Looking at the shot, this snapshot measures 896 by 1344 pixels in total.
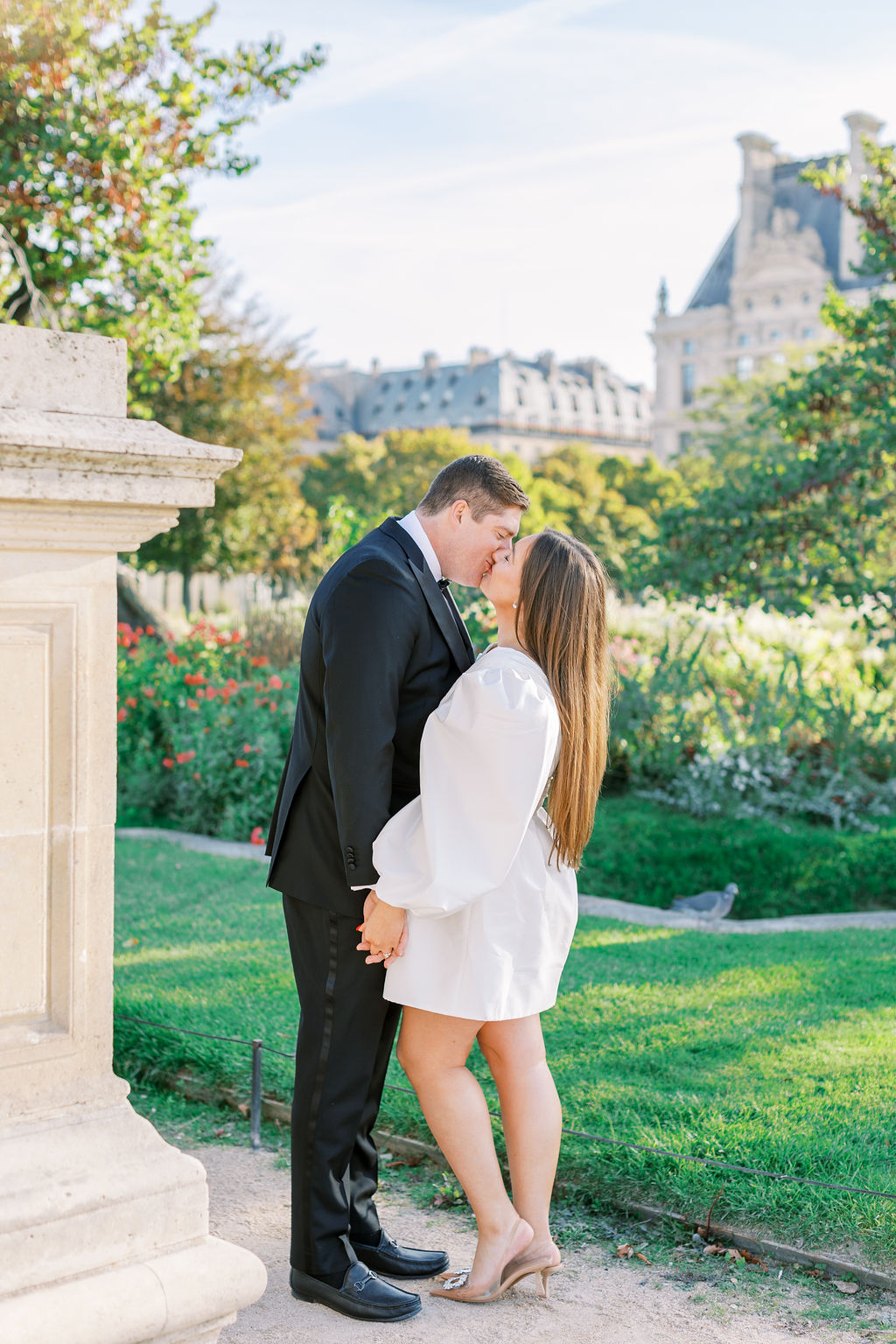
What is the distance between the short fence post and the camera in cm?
383

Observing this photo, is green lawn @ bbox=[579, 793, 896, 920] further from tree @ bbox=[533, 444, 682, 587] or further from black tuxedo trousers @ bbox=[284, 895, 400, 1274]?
tree @ bbox=[533, 444, 682, 587]

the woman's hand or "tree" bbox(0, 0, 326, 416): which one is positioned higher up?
"tree" bbox(0, 0, 326, 416)

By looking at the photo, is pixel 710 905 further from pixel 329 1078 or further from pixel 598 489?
pixel 598 489

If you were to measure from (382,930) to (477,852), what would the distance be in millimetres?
283

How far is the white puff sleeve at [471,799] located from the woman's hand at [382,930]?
0.05 m

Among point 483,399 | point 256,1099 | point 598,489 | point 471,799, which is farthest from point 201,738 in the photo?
point 483,399

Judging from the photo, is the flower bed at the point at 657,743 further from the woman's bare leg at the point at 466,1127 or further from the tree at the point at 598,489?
the tree at the point at 598,489

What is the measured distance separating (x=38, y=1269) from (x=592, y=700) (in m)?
1.61

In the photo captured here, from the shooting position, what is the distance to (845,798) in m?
8.41

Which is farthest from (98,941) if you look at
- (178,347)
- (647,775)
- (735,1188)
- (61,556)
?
(178,347)

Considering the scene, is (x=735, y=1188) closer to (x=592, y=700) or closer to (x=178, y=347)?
(x=592, y=700)

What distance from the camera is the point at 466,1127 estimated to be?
2.86 meters

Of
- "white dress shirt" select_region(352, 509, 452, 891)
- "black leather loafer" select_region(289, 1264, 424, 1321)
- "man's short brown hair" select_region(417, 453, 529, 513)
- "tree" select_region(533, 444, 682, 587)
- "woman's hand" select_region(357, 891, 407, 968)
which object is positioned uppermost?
"tree" select_region(533, 444, 682, 587)

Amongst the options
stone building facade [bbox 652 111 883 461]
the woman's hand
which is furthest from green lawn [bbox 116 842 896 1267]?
stone building facade [bbox 652 111 883 461]
